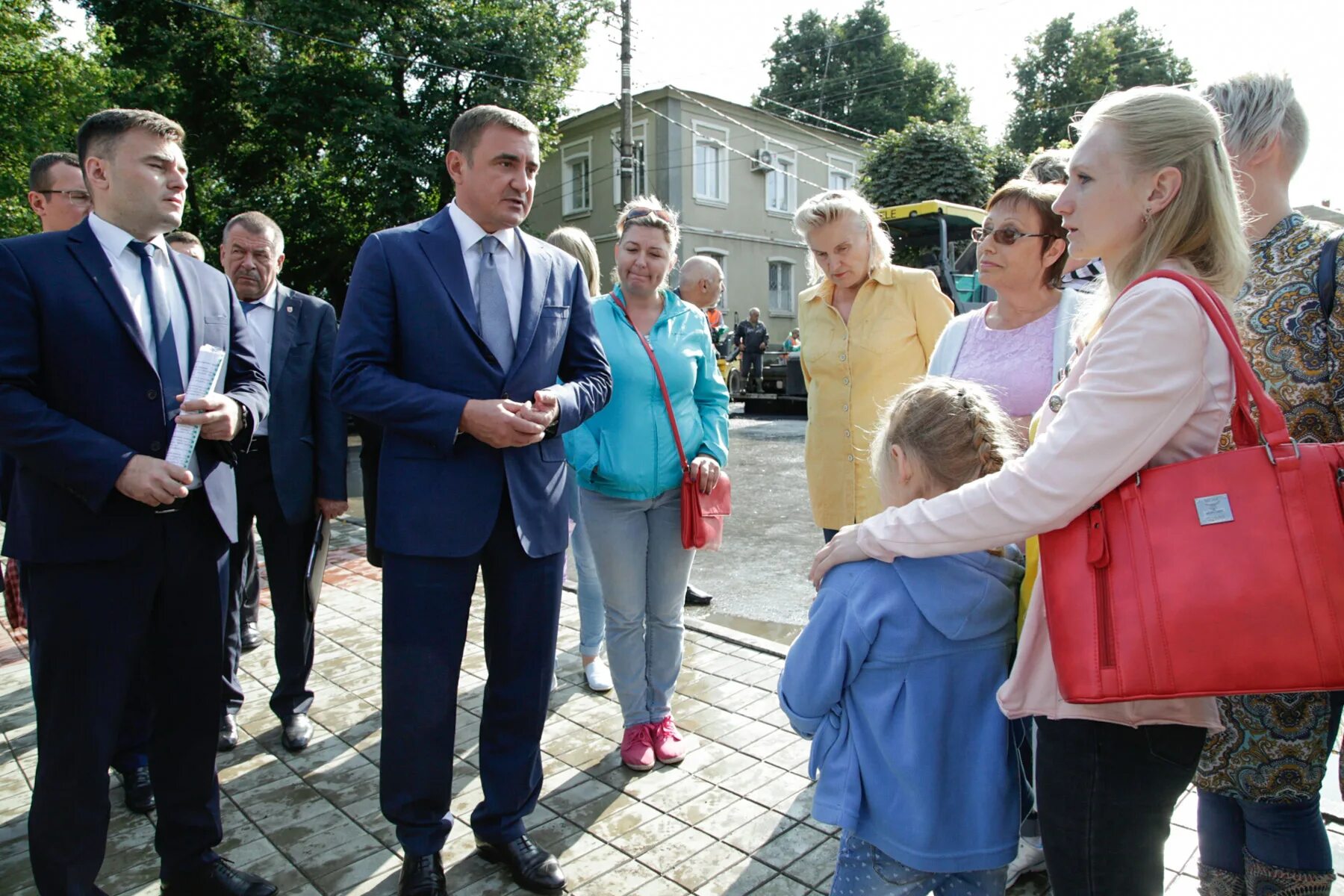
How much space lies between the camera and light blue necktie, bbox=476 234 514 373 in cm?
264

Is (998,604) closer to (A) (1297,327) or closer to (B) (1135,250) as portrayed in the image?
(B) (1135,250)

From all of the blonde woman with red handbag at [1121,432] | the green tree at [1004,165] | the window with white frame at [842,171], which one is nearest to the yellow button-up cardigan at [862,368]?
the blonde woman with red handbag at [1121,432]

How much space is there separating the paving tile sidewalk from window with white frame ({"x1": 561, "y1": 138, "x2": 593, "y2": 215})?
83.4 ft

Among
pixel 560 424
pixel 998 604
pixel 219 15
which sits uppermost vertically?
pixel 219 15

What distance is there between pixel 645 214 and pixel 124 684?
239 centimetres

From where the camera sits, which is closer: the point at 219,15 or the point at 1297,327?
the point at 1297,327

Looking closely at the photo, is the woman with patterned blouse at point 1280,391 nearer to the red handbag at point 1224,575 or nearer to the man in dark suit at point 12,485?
the red handbag at point 1224,575

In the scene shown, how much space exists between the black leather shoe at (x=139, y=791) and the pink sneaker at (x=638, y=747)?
1647 mm

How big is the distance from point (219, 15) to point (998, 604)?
2411 centimetres

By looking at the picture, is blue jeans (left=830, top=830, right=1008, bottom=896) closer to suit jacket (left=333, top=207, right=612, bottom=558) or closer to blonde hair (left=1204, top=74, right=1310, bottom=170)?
suit jacket (left=333, top=207, right=612, bottom=558)

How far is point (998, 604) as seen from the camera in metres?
1.87

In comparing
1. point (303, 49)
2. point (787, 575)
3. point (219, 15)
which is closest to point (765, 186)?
point (303, 49)

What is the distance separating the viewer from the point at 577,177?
28.4m

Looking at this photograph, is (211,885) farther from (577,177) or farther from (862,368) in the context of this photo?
(577,177)
